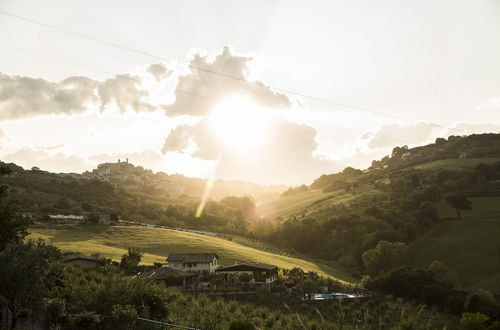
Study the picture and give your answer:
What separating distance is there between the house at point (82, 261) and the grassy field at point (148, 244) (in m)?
10.6

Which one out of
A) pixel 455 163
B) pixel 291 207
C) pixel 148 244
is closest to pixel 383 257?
pixel 148 244

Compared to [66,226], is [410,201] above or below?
above

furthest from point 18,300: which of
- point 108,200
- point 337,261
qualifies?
point 108,200

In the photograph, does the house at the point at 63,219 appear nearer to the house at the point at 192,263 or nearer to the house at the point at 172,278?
the house at the point at 192,263

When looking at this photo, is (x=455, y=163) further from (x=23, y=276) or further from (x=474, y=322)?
(x=23, y=276)

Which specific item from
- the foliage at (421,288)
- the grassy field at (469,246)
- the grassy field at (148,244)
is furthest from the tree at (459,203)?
the foliage at (421,288)

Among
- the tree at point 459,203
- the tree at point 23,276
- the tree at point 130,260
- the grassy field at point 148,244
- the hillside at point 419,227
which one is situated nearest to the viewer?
the tree at point 23,276

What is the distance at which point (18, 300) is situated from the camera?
77.5 feet

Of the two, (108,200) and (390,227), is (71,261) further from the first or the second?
(108,200)

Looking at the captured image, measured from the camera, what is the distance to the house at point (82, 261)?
63.7 metres

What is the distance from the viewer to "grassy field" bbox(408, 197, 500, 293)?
7712 cm

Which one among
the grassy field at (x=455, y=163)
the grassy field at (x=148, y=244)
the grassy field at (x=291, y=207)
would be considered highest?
the grassy field at (x=455, y=163)

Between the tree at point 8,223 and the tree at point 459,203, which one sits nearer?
the tree at point 8,223

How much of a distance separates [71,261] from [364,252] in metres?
60.4
